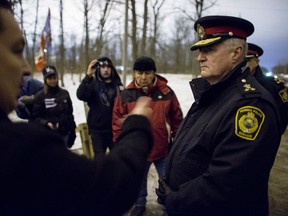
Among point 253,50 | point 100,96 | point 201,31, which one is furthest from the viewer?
point 100,96

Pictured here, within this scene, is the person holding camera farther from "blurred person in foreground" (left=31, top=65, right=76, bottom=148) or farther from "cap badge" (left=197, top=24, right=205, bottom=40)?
"cap badge" (left=197, top=24, right=205, bottom=40)

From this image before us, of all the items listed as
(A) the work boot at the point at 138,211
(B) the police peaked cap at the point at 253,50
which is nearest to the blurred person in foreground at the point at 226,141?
(A) the work boot at the point at 138,211

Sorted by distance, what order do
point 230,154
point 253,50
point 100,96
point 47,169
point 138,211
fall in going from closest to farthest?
point 47,169
point 230,154
point 138,211
point 253,50
point 100,96

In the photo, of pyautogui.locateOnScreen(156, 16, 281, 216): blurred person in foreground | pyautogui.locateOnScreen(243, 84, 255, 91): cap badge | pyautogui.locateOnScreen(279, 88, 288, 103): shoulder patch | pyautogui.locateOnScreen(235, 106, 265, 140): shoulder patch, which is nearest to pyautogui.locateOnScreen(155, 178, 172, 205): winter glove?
pyautogui.locateOnScreen(156, 16, 281, 216): blurred person in foreground

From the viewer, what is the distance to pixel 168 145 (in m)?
3.73

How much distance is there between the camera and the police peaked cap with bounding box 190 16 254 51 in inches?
83.7

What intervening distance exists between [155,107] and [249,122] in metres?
1.94

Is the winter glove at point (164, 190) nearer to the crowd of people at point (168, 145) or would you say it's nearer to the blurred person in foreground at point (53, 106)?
the crowd of people at point (168, 145)

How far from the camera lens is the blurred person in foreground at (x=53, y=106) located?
4.53 metres

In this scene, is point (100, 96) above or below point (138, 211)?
above

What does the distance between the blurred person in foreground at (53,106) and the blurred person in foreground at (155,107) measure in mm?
1248

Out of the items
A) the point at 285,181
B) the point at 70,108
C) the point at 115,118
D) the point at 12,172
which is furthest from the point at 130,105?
the point at 285,181

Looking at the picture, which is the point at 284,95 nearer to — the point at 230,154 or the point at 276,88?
the point at 276,88

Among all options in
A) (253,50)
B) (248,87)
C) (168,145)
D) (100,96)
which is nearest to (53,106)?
(100,96)
